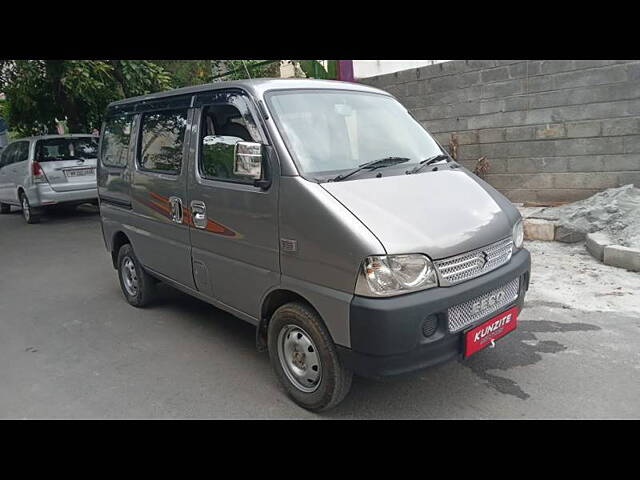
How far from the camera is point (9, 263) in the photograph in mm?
7305

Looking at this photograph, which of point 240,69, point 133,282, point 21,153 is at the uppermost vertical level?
point 240,69

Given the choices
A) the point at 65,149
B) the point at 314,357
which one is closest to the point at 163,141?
the point at 314,357

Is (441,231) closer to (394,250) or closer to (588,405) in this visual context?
(394,250)

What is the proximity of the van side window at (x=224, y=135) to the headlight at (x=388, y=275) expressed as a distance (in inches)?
43.0

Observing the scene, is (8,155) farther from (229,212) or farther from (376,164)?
(376,164)

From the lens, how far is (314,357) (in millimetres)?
3055

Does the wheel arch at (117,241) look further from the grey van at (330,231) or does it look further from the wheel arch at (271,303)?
the wheel arch at (271,303)

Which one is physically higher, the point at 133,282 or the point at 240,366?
the point at 133,282

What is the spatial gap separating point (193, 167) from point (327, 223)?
1.50 metres

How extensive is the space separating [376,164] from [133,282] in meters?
3.16

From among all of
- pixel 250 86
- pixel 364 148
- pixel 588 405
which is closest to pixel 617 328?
pixel 588 405

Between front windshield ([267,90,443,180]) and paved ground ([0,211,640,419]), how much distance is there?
1406 mm

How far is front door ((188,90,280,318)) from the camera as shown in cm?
320

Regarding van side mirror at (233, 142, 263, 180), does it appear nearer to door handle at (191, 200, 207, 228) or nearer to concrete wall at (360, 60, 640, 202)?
door handle at (191, 200, 207, 228)
